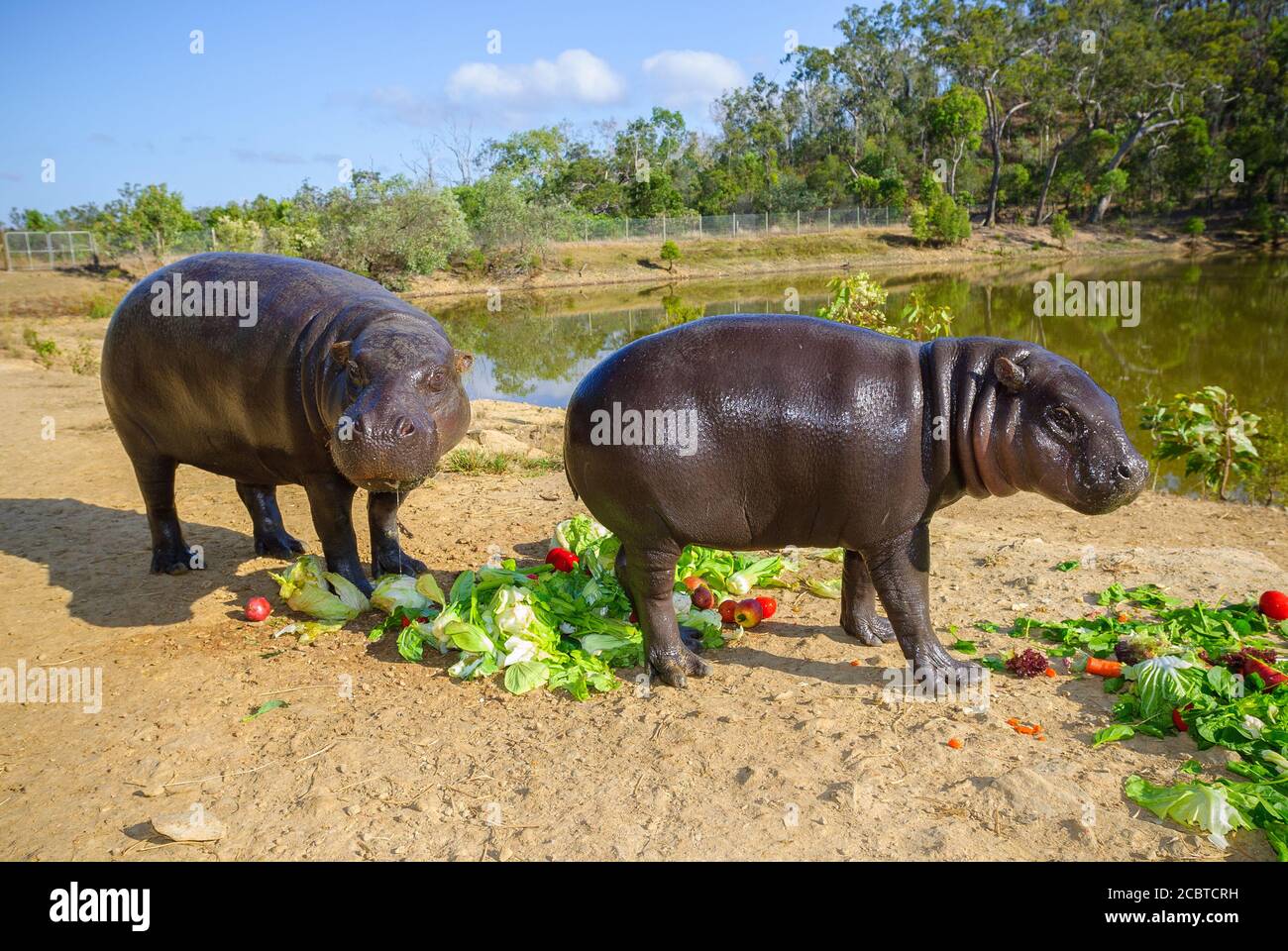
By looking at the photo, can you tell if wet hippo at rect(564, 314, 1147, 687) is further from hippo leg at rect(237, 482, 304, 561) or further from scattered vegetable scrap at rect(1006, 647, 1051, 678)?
hippo leg at rect(237, 482, 304, 561)

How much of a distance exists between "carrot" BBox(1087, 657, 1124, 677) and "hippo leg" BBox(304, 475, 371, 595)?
4492mm

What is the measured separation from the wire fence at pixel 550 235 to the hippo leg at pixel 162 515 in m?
23.5

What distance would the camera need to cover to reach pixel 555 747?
447 centimetres

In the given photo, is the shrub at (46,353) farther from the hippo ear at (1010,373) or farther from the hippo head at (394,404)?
the hippo ear at (1010,373)

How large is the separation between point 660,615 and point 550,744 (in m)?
0.98

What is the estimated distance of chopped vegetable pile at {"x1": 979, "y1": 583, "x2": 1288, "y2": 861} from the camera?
3.64 metres

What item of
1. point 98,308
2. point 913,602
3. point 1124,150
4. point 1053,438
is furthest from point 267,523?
point 1124,150

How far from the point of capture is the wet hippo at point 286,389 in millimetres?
5023

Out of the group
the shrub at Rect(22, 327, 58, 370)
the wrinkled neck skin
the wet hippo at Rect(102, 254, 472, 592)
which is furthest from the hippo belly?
the shrub at Rect(22, 327, 58, 370)

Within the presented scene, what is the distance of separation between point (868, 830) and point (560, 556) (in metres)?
3.22

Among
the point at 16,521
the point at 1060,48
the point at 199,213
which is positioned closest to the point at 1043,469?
the point at 16,521

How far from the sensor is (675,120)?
238 ft

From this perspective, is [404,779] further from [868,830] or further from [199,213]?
[199,213]

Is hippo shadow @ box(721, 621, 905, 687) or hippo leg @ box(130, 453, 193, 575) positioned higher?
hippo leg @ box(130, 453, 193, 575)
